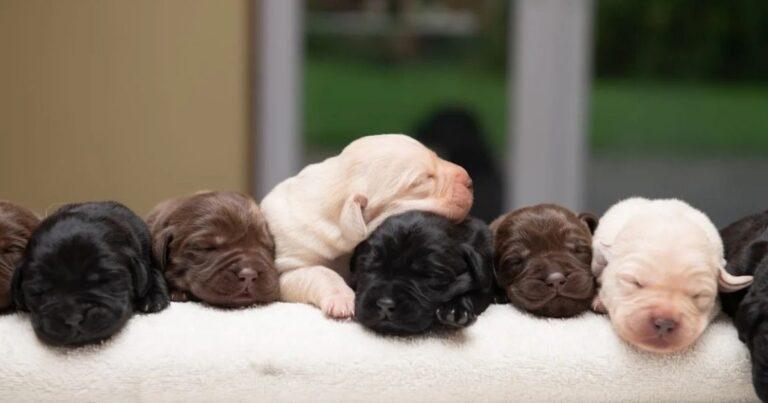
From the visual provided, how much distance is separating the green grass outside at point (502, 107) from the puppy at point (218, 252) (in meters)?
1.97

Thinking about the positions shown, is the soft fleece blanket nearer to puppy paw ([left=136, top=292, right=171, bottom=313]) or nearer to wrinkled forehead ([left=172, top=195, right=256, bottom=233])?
puppy paw ([left=136, top=292, right=171, bottom=313])

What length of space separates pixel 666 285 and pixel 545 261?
20cm

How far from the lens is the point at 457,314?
57.2 inches

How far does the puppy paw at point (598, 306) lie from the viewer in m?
1.54

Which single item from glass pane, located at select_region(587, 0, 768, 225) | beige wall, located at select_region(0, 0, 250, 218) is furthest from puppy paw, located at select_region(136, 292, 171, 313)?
glass pane, located at select_region(587, 0, 768, 225)

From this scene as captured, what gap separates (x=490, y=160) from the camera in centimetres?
365

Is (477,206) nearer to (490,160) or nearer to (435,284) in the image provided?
(490,160)

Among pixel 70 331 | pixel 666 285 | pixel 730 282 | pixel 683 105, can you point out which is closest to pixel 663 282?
pixel 666 285

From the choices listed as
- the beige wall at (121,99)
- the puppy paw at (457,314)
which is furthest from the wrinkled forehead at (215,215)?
the beige wall at (121,99)

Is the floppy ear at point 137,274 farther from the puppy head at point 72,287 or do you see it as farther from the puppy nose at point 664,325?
the puppy nose at point 664,325

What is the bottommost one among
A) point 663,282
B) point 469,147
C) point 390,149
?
point 469,147

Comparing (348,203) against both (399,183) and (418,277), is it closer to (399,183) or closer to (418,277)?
(399,183)

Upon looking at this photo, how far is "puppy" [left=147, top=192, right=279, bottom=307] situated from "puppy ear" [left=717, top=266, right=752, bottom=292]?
2.35ft

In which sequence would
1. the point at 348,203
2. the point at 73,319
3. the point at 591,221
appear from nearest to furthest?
the point at 73,319, the point at 348,203, the point at 591,221
